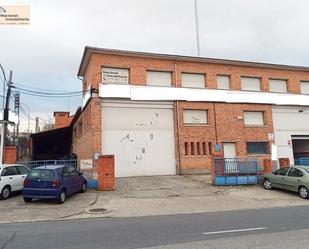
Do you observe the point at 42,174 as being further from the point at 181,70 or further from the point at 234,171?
the point at 181,70

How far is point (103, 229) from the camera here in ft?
28.2

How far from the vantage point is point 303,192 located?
15.2 meters

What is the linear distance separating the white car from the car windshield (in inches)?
77.8

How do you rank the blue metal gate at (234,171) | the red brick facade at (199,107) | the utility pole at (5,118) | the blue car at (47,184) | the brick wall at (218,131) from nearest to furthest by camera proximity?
the blue car at (47,184) < the blue metal gate at (234,171) < the utility pole at (5,118) < the red brick facade at (199,107) < the brick wall at (218,131)

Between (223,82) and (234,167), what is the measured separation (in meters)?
9.45

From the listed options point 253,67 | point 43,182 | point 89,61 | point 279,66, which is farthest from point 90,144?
point 279,66

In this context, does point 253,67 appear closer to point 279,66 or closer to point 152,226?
point 279,66

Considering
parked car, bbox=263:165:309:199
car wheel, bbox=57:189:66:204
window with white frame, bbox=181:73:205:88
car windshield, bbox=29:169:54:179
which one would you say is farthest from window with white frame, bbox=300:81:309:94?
car windshield, bbox=29:169:54:179

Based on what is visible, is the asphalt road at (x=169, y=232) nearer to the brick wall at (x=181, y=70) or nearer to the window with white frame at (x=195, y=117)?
the window with white frame at (x=195, y=117)

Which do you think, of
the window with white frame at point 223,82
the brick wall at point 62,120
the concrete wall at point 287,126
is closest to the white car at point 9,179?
the window with white frame at point 223,82

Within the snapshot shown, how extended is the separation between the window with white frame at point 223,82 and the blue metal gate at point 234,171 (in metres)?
8.63

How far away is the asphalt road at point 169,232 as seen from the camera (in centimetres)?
683

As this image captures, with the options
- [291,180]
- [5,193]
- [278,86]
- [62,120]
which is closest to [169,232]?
[5,193]

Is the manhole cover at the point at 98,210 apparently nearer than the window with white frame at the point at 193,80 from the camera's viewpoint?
Yes
